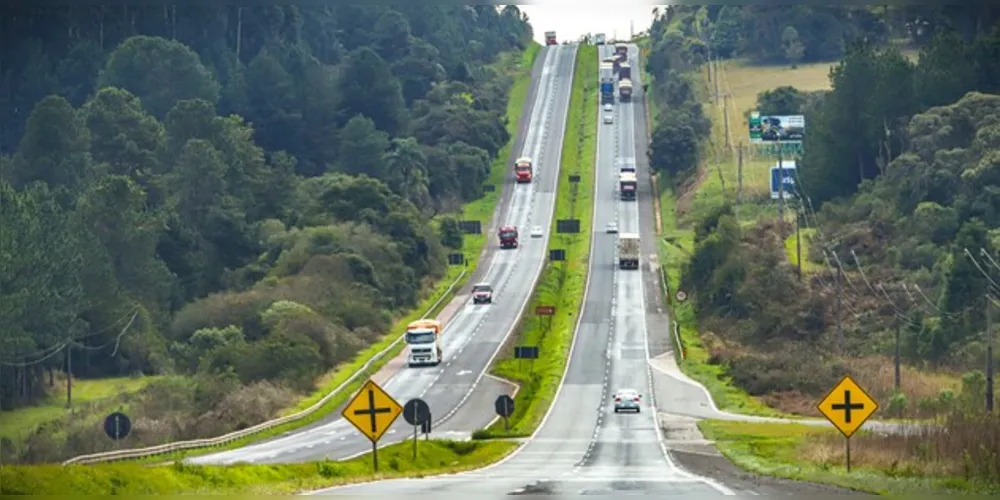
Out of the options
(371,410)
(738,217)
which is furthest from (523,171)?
(371,410)

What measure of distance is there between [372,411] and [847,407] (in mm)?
9175

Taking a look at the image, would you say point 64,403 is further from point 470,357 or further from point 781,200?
point 781,200

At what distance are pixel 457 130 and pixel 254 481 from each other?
490 ft

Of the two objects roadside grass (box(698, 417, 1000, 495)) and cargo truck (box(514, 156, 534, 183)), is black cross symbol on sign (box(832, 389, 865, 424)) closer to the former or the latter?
roadside grass (box(698, 417, 1000, 495))

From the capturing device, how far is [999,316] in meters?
86.2

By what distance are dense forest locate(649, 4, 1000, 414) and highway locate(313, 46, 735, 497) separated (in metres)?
4.89

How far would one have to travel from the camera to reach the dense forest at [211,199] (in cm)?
9688

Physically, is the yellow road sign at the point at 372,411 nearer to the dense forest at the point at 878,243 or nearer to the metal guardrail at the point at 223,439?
the metal guardrail at the point at 223,439

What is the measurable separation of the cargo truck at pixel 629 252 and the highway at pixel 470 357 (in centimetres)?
647

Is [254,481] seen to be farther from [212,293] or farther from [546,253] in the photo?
[546,253]

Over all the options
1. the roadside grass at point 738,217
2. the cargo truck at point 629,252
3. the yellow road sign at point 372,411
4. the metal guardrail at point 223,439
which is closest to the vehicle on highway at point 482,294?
the metal guardrail at point 223,439

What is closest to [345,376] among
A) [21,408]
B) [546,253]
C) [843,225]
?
[21,408]

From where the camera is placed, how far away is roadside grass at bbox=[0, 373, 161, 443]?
8456 centimetres

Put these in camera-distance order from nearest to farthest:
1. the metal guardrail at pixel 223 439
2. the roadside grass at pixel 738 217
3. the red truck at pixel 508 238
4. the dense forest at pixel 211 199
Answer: the metal guardrail at pixel 223 439, the roadside grass at pixel 738 217, the dense forest at pixel 211 199, the red truck at pixel 508 238
